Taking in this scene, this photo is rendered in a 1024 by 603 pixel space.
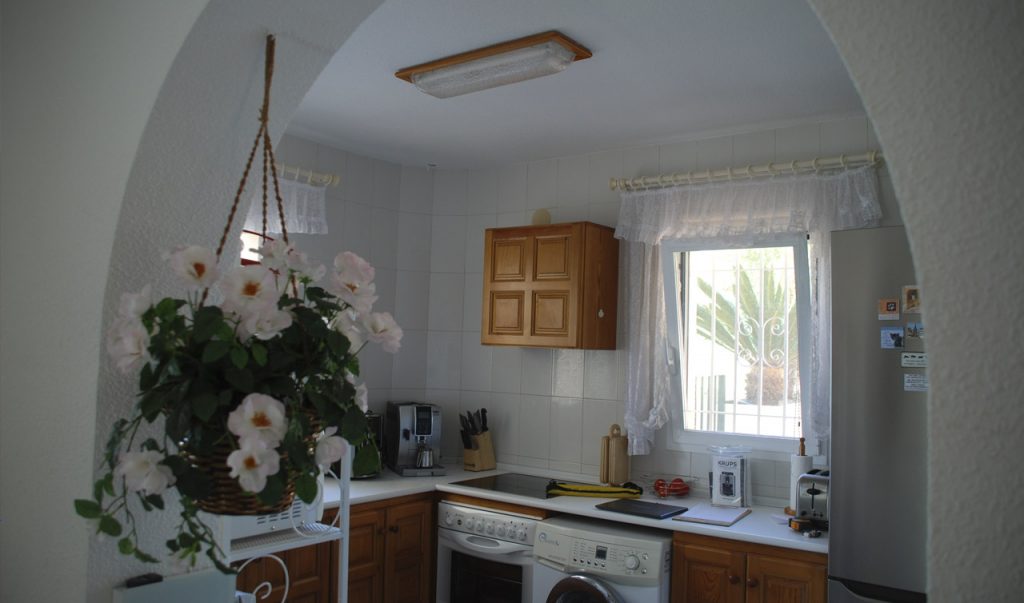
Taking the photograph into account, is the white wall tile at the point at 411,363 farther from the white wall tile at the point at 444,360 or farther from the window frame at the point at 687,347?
the window frame at the point at 687,347

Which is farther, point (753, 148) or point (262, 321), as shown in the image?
point (753, 148)

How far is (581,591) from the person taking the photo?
328 centimetres

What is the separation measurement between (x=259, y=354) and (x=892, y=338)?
2272 mm

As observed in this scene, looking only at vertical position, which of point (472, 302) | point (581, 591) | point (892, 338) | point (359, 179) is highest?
point (359, 179)

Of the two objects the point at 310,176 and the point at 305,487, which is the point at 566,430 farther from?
the point at 305,487

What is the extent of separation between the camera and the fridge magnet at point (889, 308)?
268 centimetres

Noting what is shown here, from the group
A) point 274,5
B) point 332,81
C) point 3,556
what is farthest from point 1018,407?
point 332,81

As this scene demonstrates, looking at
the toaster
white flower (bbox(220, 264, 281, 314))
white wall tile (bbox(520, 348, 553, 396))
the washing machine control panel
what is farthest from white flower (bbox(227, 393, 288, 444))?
white wall tile (bbox(520, 348, 553, 396))

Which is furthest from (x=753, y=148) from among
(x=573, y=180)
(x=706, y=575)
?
(x=706, y=575)

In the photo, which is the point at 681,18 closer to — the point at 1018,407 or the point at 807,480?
the point at 807,480

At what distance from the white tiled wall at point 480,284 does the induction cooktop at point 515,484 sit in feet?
0.53

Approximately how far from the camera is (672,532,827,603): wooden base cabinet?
116 inches

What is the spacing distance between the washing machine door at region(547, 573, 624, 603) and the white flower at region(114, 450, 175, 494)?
8.00 ft

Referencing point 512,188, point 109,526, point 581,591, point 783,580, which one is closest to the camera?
point 109,526
